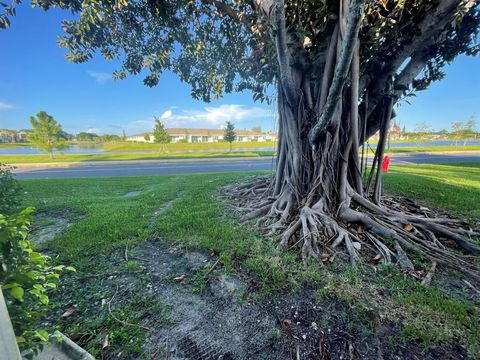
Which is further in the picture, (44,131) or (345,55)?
(44,131)

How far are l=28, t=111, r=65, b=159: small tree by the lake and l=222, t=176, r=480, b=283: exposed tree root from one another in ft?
85.9

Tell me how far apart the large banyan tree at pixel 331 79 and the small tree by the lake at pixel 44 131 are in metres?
21.9

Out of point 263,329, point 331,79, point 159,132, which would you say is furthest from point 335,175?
point 159,132

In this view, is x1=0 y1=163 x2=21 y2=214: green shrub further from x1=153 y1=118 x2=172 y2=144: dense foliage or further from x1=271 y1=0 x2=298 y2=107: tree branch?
x1=153 y1=118 x2=172 y2=144: dense foliage

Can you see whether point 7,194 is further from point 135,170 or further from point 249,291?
point 135,170

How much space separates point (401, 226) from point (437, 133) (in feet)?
226

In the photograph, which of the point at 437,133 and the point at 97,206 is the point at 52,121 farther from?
the point at 437,133

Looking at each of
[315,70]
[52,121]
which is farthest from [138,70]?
[52,121]

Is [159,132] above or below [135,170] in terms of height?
above

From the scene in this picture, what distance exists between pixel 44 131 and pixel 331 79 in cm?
2703

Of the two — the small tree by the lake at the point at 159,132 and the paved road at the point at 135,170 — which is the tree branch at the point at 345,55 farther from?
the small tree by the lake at the point at 159,132

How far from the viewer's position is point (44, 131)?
1977cm

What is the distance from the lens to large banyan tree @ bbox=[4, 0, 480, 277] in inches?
99.7

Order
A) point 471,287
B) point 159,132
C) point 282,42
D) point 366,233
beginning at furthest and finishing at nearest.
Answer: point 159,132
point 366,233
point 282,42
point 471,287
